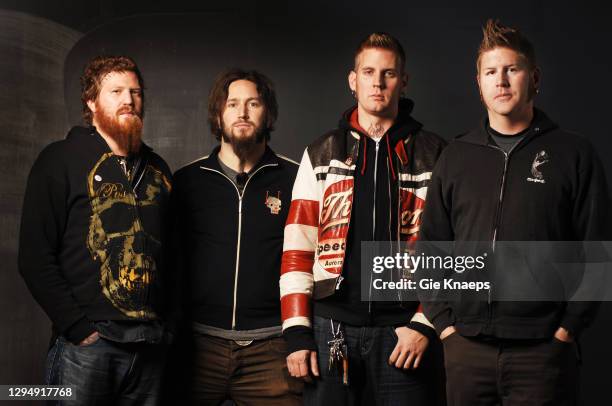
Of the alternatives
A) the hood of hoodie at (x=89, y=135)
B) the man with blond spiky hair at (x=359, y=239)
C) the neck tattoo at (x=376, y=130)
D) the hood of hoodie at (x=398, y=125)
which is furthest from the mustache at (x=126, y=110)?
the neck tattoo at (x=376, y=130)

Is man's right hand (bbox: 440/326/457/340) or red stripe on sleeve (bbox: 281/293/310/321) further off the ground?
red stripe on sleeve (bbox: 281/293/310/321)

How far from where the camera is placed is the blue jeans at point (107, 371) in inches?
111

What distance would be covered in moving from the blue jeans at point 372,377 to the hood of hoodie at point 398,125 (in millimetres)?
706

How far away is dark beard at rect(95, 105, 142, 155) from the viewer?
3041mm

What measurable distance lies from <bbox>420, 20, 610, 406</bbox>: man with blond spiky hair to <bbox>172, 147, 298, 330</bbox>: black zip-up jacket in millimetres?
674

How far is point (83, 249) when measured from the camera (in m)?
2.88

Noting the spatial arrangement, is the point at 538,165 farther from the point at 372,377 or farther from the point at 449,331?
the point at 372,377

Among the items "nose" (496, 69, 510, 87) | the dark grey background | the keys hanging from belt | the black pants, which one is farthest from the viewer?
the dark grey background

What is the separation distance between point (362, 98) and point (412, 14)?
3.71 ft

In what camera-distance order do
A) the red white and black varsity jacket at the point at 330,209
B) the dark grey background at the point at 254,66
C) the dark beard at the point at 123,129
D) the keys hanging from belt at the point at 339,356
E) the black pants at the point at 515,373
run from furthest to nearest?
1. the dark grey background at the point at 254,66
2. the dark beard at the point at 123,129
3. the red white and black varsity jacket at the point at 330,209
4. the keys hanging from belt at the point at 339,356
5. the black pants at the point at 515,373

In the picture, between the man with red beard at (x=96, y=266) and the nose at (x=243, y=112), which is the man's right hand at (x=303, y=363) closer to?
the man with red beard at (x=96, y=266)

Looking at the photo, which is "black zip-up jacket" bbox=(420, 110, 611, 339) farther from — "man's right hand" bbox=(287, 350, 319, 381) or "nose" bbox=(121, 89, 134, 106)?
"nose" bbox=(121, 89, 134, 106)

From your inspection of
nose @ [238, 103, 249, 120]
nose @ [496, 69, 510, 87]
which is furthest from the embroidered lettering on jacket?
nose @ [238, 103, 249, 120]

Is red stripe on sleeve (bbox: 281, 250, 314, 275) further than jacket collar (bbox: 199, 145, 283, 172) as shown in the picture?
No
